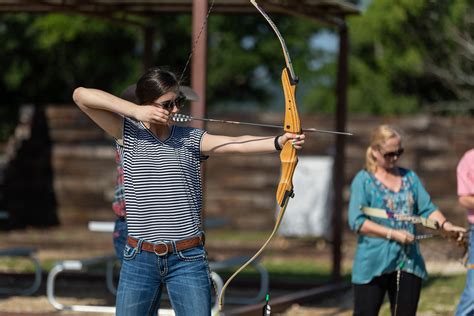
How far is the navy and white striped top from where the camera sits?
4.83m

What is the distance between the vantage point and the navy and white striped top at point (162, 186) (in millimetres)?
4828

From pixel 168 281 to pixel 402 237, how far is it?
6.31 feet

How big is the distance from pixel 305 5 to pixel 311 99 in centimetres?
1749

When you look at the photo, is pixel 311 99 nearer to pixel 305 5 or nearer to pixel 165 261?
pixel 305 5

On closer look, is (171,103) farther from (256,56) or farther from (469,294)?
(256,56)

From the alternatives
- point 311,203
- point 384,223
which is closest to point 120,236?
point 384,223

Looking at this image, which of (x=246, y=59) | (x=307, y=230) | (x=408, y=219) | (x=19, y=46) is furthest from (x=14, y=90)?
(x=408, y=219)

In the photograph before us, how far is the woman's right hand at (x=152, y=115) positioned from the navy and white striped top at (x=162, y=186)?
14cm

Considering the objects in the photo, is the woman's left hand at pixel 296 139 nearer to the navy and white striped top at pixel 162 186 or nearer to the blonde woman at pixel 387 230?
the navy and white striped top at pixel 162 186

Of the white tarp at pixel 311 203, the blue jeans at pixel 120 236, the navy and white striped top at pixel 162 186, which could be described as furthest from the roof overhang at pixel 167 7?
the white tarp at pixel 311 203

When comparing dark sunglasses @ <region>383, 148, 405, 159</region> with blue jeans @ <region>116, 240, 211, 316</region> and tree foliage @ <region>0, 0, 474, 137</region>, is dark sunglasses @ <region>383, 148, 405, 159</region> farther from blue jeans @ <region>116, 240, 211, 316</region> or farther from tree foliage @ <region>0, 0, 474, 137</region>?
tree foliage @ <region>0, 0, 474, 137</region>

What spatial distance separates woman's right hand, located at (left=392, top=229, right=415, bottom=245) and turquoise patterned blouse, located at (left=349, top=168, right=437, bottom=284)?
5 centimetres

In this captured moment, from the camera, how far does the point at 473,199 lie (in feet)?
21.1

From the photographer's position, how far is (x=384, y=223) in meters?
6.43
